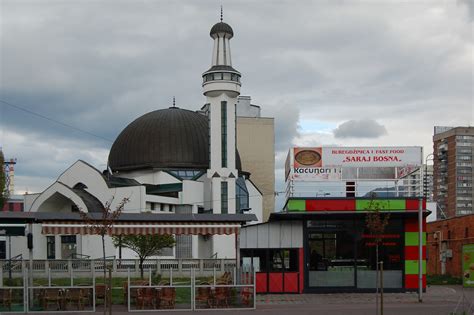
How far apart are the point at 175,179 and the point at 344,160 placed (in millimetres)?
37546

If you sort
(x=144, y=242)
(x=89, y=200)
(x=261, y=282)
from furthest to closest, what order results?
(x=89, y=200), (x=144, y=242), (x=261, y=282)

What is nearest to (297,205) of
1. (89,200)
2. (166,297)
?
(166,297)

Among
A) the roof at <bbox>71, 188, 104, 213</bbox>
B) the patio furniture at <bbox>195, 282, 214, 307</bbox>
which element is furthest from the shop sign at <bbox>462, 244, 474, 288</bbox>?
the roof at <bbox>71, 188, 104, 213</bbox>

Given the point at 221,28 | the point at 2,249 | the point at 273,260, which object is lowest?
the point at 2,249

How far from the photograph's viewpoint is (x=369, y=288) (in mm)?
28828

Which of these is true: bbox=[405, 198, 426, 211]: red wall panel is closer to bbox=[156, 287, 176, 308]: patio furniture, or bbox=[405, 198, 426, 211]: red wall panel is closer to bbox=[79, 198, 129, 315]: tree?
bbox=[156, 287, 176, 308]: patio furniture

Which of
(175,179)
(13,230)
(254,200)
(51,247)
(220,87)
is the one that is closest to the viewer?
(13,230)

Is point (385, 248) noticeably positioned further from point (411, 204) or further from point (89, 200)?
point (89, 200)

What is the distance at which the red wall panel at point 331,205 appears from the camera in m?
29.6

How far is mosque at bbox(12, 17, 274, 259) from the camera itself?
61403mm

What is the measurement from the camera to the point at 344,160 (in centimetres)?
3269

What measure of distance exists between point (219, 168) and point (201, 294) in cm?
4210

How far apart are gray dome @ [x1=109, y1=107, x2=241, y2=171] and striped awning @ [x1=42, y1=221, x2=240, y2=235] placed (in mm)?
46818

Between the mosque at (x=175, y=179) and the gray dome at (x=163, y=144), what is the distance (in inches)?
4.3
